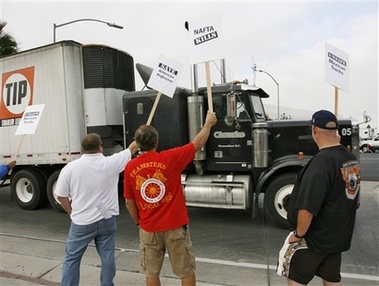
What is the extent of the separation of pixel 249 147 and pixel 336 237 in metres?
4.30

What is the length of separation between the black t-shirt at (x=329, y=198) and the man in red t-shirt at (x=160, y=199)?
0.95 metres

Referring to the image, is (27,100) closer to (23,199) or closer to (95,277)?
(23,199)

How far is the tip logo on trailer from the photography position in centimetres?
805

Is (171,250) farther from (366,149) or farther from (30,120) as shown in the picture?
(366,149)

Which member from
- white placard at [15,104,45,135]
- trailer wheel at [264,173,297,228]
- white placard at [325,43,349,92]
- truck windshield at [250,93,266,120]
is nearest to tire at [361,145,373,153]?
truck windshield at [250,93,266,120]

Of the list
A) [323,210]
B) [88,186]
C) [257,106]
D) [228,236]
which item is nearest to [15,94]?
[257,106]

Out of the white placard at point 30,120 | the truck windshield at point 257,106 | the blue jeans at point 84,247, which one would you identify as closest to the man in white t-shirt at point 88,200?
the blue jeans at point 84,247

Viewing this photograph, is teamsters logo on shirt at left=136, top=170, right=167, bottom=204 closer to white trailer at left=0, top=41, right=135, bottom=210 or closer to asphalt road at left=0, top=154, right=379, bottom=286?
asphalt road at left=0, top=154, right=379, bottom=286

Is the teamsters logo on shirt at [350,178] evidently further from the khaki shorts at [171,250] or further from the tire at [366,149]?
the tire at [366,149]

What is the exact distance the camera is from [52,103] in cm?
774

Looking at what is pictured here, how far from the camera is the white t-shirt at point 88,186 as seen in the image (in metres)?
3.21

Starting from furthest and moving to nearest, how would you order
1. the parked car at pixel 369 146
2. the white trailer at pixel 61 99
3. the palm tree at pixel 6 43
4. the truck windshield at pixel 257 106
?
the parked car at pixel 369 146 < the palm tree at pixel 6 43 < the white trailer at pixel 61 99 < the truck windshield at pixel 257 106

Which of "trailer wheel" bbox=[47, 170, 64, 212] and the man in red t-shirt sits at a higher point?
the man in red t-shirt

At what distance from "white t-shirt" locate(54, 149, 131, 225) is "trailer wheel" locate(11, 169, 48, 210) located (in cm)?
556
